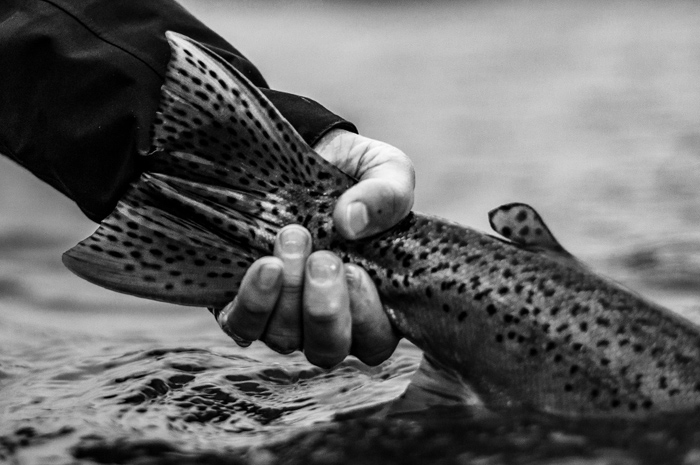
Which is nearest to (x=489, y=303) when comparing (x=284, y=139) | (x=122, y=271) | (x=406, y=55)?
(x=284, y=139)

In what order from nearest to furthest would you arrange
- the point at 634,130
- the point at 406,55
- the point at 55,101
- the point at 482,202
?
the point at 55,101, the point at 482,202, the point at 634,130, the point at 406,55

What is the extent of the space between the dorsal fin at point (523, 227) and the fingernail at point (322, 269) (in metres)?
0.57

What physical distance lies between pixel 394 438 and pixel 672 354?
3.28 feet

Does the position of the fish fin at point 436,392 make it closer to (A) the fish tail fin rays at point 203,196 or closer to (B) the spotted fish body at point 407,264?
(B) the spotted fish body at point 407,264

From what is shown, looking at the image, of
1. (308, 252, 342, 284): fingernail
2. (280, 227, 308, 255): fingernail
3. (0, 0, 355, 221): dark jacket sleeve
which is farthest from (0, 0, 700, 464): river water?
(0, 0, 355, 221): dark jacket sleeve

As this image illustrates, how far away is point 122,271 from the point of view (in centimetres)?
343

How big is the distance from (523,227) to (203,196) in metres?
1.13

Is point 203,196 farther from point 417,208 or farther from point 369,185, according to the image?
point 417,208

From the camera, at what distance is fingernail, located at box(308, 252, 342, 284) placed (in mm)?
3369

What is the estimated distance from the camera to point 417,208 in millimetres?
8836

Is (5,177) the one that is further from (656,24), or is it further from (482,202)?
(656,24)

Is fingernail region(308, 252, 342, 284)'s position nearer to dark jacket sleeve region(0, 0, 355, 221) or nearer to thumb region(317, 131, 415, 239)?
thumb region(317, 131, 415, 239)

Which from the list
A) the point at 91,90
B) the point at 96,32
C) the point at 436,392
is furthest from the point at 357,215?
the point at 96,32

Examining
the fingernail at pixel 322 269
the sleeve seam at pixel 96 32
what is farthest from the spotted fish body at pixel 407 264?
the sleeve seam at pixel 96 32
